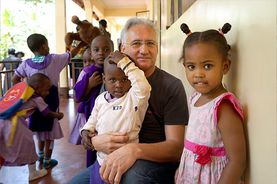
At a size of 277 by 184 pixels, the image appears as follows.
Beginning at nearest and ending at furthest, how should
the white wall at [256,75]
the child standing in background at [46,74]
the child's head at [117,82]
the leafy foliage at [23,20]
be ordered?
1. the white wall at [256,75]
2. the child's head at [117,82]
3. the child standing in background at [46,74]
4. the leafy foliage at [23,20]

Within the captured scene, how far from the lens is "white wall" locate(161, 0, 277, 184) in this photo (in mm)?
774

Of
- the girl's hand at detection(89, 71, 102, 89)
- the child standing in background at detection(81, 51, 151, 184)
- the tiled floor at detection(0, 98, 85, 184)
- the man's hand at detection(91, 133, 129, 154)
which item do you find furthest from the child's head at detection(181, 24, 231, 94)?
the tiled floor at detection(0, 98, 85, 184)

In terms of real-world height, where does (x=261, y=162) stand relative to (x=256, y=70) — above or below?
below

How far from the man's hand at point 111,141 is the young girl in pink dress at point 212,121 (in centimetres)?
29

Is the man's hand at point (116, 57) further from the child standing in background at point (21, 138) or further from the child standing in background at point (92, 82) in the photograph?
the child standing in background at point (21, 138)

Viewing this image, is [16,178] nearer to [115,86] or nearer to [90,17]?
[115,86]

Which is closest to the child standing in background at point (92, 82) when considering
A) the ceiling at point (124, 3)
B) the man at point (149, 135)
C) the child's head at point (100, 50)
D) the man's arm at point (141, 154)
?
the child's head at point (100, 50)

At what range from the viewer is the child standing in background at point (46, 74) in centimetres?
299

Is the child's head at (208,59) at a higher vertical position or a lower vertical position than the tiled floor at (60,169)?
higher

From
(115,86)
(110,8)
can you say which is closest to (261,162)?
(115,86)

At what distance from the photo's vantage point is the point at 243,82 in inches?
38.9

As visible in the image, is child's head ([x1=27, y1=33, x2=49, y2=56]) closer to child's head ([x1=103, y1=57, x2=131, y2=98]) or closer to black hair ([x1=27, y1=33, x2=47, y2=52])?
black hair ([x1=27, y1=33, x2=47, y2=52])

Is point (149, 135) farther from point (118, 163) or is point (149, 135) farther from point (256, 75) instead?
point (256, 75)

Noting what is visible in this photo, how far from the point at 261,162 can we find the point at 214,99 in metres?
0.25
